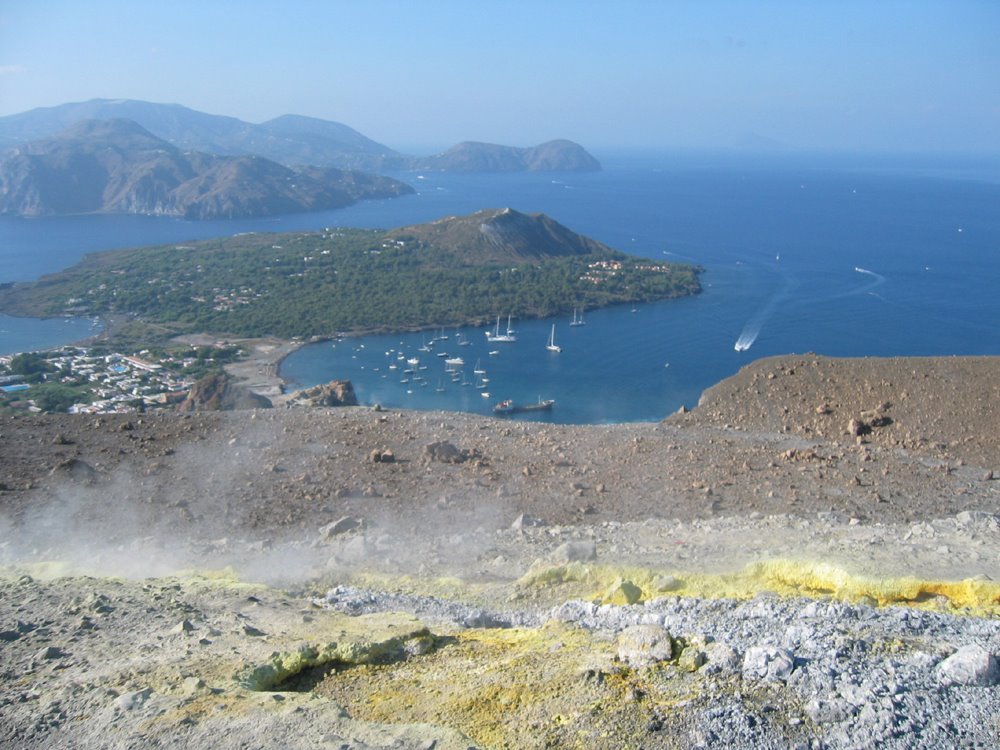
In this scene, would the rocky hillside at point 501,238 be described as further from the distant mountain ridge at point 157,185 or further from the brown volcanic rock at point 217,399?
the brown volcanic rock at point 217,399

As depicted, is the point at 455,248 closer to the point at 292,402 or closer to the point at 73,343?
the point at 73,343

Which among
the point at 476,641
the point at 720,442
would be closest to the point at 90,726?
the point at 476,641

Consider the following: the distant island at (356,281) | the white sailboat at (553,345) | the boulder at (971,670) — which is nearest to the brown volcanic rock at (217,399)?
the boulder at (971,670)

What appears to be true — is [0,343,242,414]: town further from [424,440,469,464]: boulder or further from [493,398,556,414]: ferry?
[424,440,469,464]: boulder


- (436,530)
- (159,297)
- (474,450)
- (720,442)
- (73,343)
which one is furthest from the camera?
(159,297)

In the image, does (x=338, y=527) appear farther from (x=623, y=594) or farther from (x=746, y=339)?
(x=746, y=339)

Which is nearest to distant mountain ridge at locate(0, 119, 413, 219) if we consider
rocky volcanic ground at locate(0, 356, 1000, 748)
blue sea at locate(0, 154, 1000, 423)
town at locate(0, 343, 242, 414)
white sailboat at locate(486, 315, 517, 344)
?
blue sea at locate(0, 154, 1000, 423)
